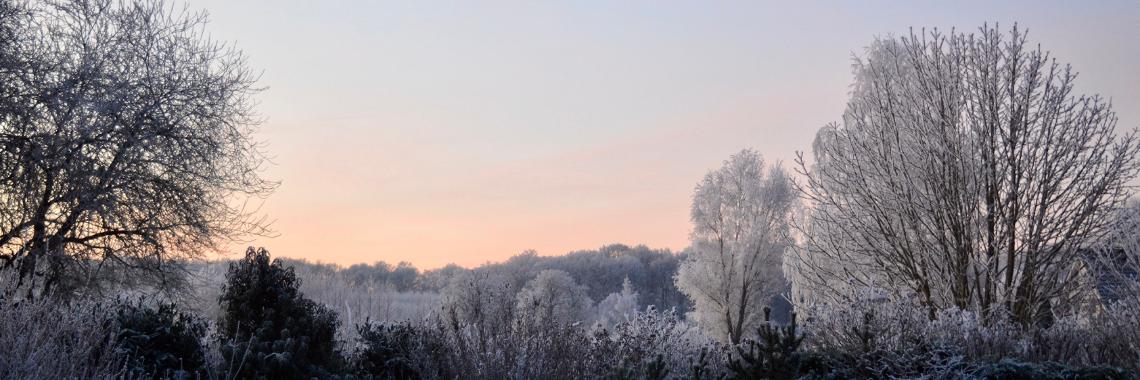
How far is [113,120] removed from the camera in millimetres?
13336

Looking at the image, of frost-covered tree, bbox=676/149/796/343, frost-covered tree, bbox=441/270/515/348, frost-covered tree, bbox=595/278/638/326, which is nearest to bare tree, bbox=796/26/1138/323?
frost-covered tree, bbox=441/270/515/348

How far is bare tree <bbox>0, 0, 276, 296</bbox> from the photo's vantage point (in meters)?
12.9

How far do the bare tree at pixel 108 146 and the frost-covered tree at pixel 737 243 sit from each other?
16232 mm

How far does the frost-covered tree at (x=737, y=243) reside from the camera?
27047 millimetres

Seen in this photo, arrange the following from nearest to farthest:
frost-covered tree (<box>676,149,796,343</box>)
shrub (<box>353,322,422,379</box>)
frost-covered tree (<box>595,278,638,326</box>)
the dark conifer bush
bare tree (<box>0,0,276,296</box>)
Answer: the dark conifer bush, shrub (<box>353,322,422,379</box>), bare tree (<box>0,0,276,296</box>), frost-covered tree (<box>676,149,796,343</box>), frost-covered tree (<box>595,278,638,326</box>)

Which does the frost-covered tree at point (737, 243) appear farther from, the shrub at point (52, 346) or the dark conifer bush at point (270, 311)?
the shrub at point (52, 346)

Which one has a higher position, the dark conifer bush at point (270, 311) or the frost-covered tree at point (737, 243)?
the frost-covered tree at point (737, 243)

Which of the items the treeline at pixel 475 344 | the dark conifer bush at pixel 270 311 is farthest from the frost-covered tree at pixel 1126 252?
the dark conifer bush at pixel 270 311

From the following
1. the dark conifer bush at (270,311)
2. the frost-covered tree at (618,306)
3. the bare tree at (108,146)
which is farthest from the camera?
the frost-covered tree at (618,306)

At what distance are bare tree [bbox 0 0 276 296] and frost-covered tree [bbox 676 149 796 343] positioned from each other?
16232mm

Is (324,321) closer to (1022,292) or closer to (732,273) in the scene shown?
(1022,292)

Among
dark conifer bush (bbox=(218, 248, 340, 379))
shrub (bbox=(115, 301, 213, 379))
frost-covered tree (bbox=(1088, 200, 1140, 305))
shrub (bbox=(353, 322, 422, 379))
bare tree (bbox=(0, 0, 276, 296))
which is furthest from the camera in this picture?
bare tree (bbox=(0, 0, 276, 296))

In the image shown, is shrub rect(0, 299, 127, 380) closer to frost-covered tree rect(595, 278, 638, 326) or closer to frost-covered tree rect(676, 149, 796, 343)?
frost-covered tree rect(676, 149, 796, 343)

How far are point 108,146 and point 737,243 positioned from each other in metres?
19.0
